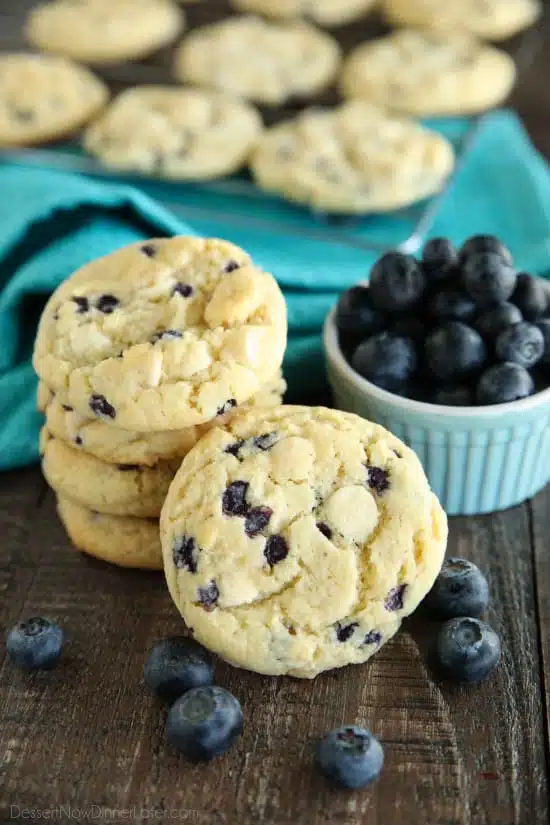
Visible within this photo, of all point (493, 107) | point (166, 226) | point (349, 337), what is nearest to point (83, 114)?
point (166, 226)

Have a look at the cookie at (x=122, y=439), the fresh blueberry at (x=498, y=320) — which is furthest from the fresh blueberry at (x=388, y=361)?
the cookie at (x=122, y=439)

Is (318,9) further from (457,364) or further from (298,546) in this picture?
(298,546)

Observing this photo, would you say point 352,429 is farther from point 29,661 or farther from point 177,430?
point 29,661

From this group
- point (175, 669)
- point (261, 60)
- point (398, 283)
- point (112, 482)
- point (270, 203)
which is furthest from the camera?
point (261, 60)

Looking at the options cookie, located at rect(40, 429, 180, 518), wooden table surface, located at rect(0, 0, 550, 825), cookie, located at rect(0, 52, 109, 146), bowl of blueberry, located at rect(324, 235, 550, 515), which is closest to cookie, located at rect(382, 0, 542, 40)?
cookie, located at rect(0, 52, 109, 146)

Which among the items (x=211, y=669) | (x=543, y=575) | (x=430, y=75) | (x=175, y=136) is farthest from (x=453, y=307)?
(x=430, y=75)

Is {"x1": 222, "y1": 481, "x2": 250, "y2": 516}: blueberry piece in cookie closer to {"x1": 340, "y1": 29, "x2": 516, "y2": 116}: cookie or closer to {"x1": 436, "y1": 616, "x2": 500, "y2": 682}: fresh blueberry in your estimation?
{"x1": 436, "y1": 616, "x2": 500, "y2": 682}: fresh blueberry
